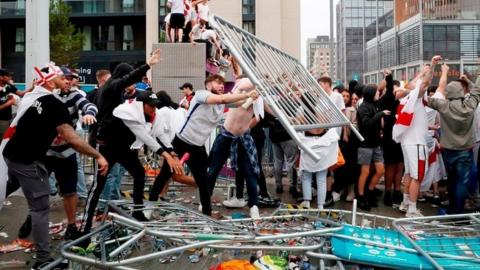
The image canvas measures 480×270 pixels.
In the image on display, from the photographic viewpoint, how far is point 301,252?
3.29m

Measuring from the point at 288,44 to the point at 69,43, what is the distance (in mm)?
19244

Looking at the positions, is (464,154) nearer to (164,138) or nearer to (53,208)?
(164,138)

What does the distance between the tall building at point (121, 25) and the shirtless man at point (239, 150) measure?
3798 centimetres

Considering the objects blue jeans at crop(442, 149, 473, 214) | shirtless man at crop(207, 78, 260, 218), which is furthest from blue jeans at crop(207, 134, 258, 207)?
blue jeans at crop(442, 149, 473, 214)

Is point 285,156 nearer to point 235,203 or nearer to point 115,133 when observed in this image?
point 235,203

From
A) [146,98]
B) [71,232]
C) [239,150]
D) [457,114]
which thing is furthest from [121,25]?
[457,114]

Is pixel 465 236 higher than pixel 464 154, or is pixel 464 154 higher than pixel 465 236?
pixel 464 154

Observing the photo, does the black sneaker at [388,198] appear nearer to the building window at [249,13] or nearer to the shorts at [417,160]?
the shorts at [417,160]

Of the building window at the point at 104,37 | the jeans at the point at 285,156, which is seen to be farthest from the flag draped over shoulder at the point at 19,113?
the building window at the point at 104,37

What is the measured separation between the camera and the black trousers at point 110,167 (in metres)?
5.50

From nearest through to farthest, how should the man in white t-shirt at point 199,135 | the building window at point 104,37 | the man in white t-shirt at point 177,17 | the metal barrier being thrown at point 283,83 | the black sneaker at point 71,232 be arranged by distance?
the metal barrier being thrown at point 283,83, the black sneaker at point 71,232, the man in white t-shirt at point 199,135, the man in white t-shirt at point 177,17, the building window at point 104,37

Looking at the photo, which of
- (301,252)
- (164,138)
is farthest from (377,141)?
(301,252)

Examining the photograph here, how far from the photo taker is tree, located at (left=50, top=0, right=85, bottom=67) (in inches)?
1375

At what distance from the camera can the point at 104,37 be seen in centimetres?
4656
